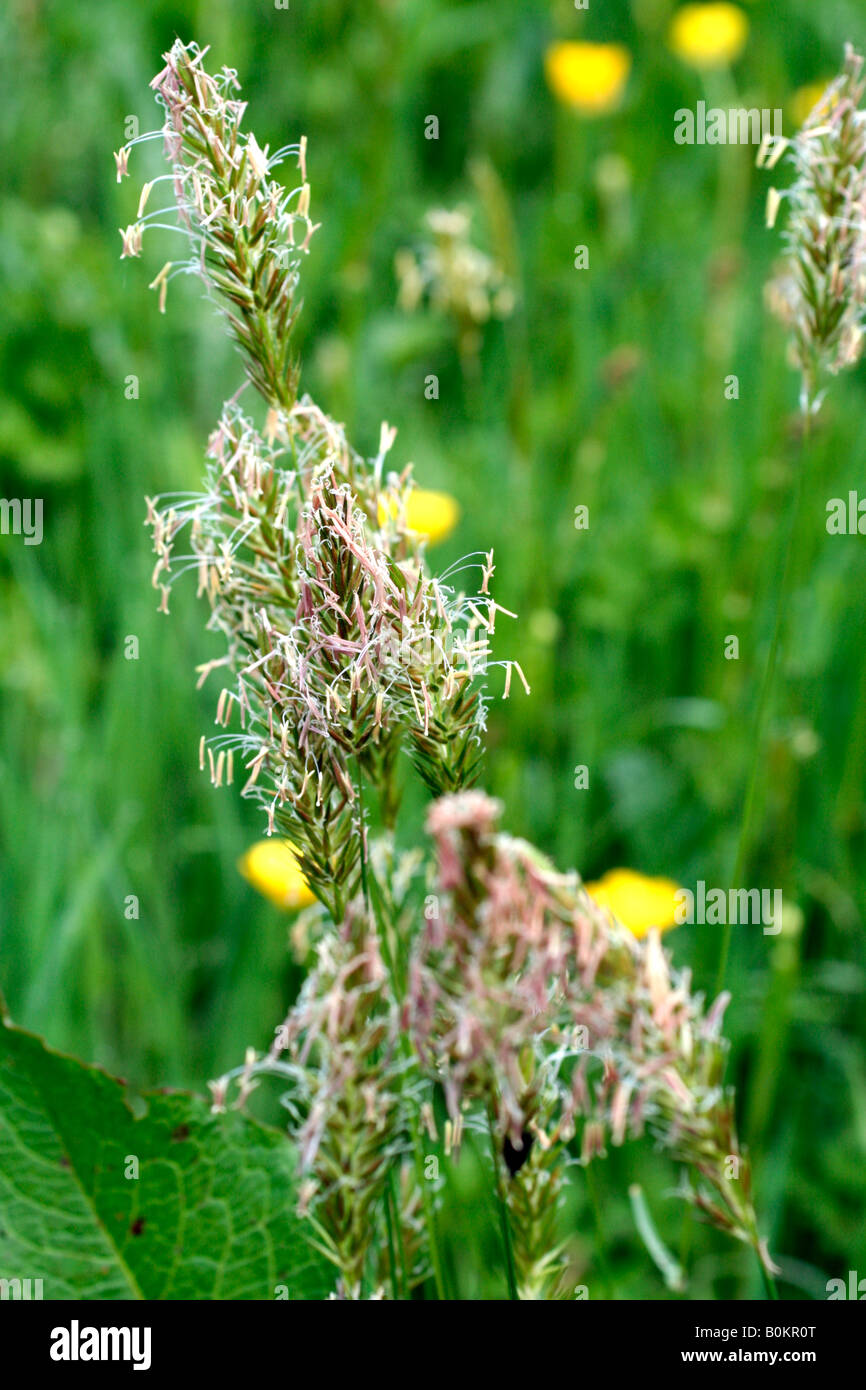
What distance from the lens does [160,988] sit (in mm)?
1827

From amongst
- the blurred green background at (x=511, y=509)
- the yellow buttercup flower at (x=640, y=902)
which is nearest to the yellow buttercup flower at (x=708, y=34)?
the blurred green background at (x=511, y=509)

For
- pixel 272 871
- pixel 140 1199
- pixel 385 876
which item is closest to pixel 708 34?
pixel 272 871

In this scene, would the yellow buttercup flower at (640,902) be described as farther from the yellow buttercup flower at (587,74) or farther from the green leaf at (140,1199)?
the yellow buttercup flower at (587,74)

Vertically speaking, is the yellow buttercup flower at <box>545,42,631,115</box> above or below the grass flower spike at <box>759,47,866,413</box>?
above

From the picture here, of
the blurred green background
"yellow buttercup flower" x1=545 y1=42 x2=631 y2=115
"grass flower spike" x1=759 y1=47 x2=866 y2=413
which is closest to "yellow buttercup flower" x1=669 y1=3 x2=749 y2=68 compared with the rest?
the blurred green background

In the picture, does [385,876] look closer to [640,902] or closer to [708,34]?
[640,902]

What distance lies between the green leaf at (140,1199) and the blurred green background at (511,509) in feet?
0.65

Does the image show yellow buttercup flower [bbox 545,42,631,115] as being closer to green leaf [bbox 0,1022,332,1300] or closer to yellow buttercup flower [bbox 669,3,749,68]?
yellow buttercup flower [bbox 669,3,749,68]

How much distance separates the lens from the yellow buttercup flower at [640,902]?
5.78 feet

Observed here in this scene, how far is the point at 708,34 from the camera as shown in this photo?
3.32 metres

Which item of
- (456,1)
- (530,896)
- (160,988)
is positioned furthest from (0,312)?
(530,896)

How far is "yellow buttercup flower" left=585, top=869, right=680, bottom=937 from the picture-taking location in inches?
69.3

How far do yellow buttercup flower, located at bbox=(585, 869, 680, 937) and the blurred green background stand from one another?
0.49 ft

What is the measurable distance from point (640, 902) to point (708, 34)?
8.25 ft
